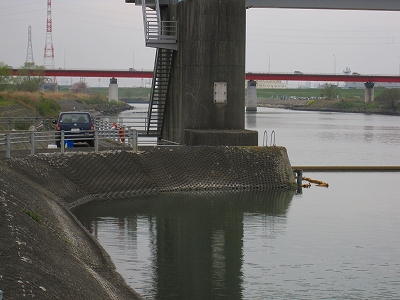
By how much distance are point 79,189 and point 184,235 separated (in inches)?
218

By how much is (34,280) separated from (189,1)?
21.8 meters

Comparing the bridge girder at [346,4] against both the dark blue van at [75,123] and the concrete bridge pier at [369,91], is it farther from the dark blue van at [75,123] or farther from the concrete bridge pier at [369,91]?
the concrete bridge pier at [369,91]

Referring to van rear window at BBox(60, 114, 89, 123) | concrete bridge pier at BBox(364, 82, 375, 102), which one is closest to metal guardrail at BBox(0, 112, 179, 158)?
van rear window at BBox(60, 114, 89, 123)

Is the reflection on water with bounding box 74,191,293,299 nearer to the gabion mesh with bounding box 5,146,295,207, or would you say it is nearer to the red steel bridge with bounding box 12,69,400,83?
the gabion mesh with bounding box 5,146,295,207

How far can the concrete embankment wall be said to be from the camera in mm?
10844

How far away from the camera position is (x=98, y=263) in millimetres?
15328

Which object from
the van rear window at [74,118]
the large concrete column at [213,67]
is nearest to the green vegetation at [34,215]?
the large concrete column at [213,67]

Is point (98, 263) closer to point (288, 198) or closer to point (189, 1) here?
point (288, 198)

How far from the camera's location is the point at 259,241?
19.7m

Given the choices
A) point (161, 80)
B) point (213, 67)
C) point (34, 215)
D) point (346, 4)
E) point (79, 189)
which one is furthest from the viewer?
point (346, 4)

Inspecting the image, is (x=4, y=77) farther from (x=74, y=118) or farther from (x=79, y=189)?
(x=79, y=189)

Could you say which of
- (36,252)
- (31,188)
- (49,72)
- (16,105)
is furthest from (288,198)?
(49,72)

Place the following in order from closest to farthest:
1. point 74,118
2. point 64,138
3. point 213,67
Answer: point 64,138, point 213,67, point 74,118

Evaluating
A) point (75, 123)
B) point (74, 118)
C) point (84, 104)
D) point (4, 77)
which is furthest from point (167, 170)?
point (84, 104)
